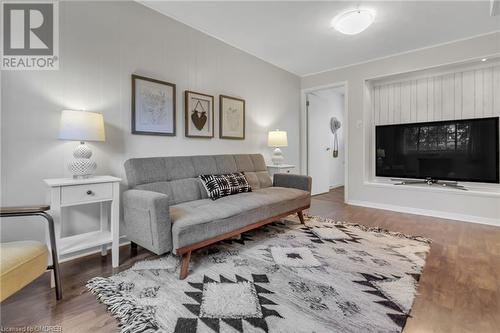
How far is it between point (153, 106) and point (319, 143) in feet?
12.6

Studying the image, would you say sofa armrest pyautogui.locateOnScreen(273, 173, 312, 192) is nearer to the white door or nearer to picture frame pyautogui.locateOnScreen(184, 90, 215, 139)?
picture frame pyautogui.locateOnScreen(184, 90, 215, 139)

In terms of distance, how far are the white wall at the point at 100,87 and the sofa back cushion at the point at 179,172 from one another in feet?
0.80

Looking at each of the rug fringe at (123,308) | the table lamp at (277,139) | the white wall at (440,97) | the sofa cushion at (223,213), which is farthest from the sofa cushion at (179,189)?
the white wall at (440,97)

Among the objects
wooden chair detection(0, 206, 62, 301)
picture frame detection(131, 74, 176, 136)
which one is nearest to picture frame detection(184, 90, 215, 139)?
picture frame detection(131, 74, 176, 136)

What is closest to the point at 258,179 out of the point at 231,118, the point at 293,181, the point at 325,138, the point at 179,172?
the point at 293,181

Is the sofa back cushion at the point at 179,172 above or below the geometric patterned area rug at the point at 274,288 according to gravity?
above

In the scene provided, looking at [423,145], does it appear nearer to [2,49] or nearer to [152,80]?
[152,80]

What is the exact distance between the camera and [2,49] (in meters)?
1.79

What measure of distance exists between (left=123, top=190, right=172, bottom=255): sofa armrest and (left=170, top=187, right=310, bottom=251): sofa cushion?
2.7 inches

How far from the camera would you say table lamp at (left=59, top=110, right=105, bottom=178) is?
1794 mm

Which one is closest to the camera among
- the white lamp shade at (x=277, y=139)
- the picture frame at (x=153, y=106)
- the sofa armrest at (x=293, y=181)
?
the picture frame at (x=153, y=106)

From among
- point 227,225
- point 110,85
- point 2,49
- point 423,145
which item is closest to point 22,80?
point 2,49

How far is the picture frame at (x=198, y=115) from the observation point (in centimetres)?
290

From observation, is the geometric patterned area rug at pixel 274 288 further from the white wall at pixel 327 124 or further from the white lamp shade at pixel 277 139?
the white wall at pixel 327 124
